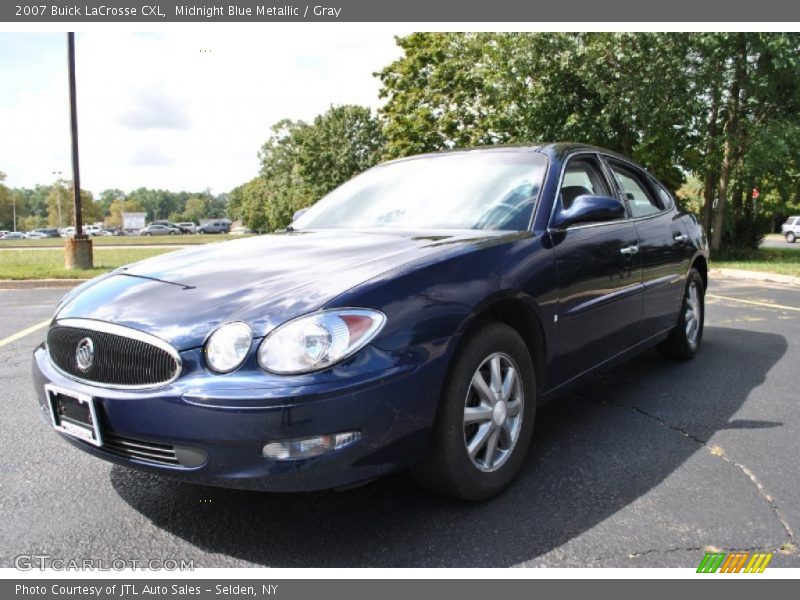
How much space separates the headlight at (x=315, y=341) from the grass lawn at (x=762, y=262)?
1253cm

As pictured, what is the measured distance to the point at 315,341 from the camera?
2.18m

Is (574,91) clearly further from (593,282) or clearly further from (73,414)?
(73,414)

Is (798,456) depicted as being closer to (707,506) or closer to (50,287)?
(707,506)

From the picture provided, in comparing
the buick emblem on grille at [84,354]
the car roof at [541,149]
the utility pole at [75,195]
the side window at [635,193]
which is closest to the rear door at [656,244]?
the side window at [635,193]

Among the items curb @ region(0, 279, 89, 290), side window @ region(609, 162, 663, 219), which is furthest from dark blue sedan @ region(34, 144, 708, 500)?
curb @ region(0, 279, 89, 290)

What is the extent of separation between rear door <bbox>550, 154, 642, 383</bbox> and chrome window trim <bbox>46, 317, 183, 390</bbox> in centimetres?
173

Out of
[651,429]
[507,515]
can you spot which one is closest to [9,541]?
[507,515]

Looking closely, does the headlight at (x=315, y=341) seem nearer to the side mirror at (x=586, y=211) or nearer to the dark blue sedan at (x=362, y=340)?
the dark blue sedan at (x=362, y=340)

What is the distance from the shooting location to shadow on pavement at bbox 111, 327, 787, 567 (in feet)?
7.71

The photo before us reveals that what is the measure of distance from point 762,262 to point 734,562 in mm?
16570

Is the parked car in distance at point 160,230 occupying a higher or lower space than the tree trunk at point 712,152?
lower

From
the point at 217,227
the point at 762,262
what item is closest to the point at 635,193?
the point at 762,262

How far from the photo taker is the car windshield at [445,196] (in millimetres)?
3301

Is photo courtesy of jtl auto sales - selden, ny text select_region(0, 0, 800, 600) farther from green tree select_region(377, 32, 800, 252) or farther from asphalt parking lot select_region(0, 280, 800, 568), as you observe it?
green tree select_region(377, 32, 800, 252)
